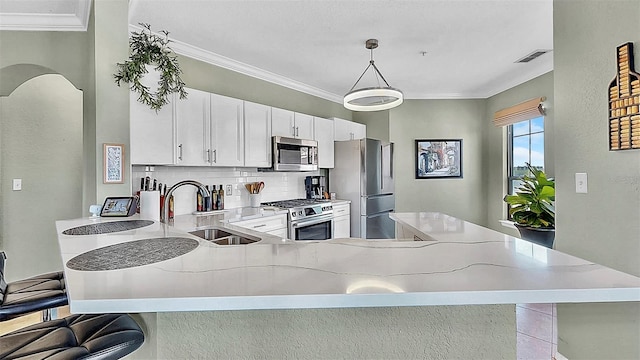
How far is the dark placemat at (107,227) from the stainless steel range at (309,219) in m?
1.68

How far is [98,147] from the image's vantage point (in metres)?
2.31

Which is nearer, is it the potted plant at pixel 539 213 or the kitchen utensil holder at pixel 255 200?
the potted plant at pixel 539 213

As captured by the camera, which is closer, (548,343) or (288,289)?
(288,289)

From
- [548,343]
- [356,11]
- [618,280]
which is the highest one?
[356,11]

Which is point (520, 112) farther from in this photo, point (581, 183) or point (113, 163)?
point (113, 163)

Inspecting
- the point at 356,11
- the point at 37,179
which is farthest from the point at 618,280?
the point at 37,179

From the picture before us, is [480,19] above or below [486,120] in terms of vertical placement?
above

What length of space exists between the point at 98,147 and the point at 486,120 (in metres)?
5.15

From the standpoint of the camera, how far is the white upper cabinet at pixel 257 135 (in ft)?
11.3

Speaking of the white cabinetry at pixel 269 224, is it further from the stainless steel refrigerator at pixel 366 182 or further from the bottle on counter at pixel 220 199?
the stainless steel refrigerator at pixel 366 182

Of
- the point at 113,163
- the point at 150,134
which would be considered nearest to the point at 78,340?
the point at 113,163

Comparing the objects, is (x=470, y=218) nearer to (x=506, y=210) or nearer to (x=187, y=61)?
(x=506, y=210)

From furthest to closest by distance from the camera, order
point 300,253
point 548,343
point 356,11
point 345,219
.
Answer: point 345,219
point 356,11
point 548,343
point 300,253

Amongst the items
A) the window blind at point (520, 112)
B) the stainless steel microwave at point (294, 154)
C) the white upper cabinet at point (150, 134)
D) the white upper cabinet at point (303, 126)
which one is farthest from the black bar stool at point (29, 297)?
the window blind at point (520, 112)
